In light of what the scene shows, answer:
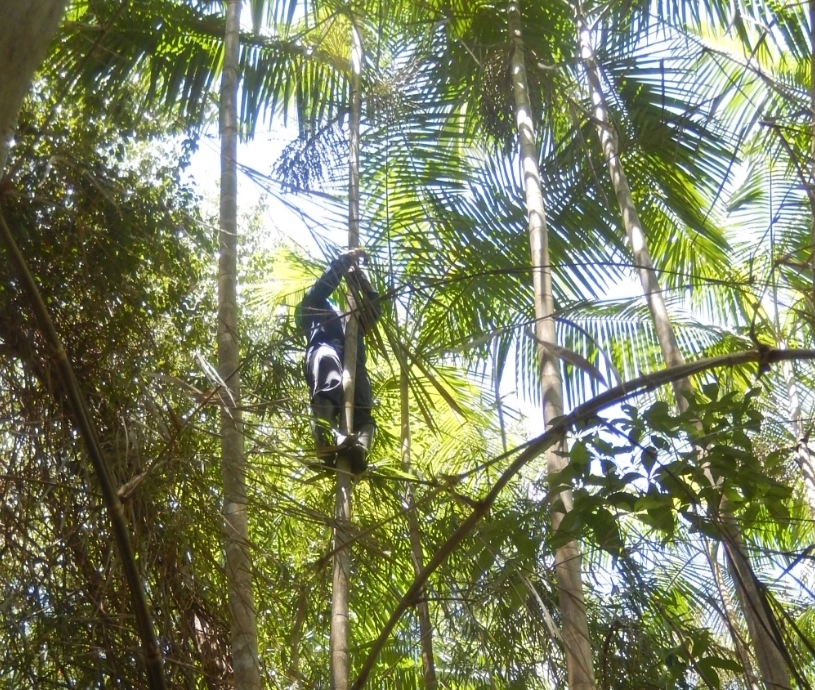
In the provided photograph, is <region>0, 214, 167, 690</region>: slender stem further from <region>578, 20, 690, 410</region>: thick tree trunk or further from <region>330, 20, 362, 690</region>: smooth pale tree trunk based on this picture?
<region>578, 20, 690, 410</region>: thick tree trunk

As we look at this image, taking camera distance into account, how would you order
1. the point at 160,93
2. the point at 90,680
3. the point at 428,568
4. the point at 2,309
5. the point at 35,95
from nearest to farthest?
the point at 428,568 → the point at 90,680 → the point at 2,309 → the point at 35,95 → the point at 160,93

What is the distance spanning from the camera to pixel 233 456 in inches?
99.0

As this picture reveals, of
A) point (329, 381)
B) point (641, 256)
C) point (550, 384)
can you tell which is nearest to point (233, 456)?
point (329, 381)

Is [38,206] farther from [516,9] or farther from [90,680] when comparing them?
[516,9]

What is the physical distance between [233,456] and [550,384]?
0.99 meters

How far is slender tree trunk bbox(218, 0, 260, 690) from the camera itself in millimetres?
2346

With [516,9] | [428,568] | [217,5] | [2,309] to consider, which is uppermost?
[217,5]

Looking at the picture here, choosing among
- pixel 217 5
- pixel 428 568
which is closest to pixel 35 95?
pixel 217 5

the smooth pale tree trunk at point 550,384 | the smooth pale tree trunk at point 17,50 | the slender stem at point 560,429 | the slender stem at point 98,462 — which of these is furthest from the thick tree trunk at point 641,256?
the smooth pale tree trunk at point 17,50

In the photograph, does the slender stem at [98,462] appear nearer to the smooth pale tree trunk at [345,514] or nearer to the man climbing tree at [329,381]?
the smooth pale tree trunk at [345,514]

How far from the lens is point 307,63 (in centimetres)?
445

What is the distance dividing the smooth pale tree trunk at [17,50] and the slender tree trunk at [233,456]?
1159mm

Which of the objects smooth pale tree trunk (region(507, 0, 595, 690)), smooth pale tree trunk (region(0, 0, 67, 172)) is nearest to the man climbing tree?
smooth pale tree trunk (region(507, 0, 595, 690))

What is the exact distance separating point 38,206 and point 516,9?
219 centimetres
